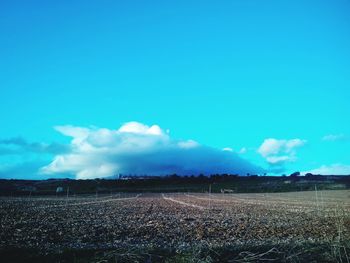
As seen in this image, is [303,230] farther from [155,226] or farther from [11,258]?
[11,258]

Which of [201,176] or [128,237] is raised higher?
[201,176]

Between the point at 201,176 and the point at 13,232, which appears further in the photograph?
the point at 201,176

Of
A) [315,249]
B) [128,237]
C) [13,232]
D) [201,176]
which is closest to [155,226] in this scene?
[128,237]

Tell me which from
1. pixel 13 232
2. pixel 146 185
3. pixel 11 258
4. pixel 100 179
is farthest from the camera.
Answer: pixel 100 179

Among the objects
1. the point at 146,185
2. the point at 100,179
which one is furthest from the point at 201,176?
the point at 100,179

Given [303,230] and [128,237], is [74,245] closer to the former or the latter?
[128,237]

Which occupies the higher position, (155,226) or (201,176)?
(201,176)

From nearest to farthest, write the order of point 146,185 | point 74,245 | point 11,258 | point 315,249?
1. point 11,258
2. point 315,249
3. point 74,245
4. point 146,185

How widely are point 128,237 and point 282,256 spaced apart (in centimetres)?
729

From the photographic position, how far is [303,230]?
1936cm

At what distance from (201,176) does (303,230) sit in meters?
169

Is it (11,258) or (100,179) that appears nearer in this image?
(11,258)

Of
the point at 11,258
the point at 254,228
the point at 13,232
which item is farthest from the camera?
the point at 254,228

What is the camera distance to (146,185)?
538 feet
